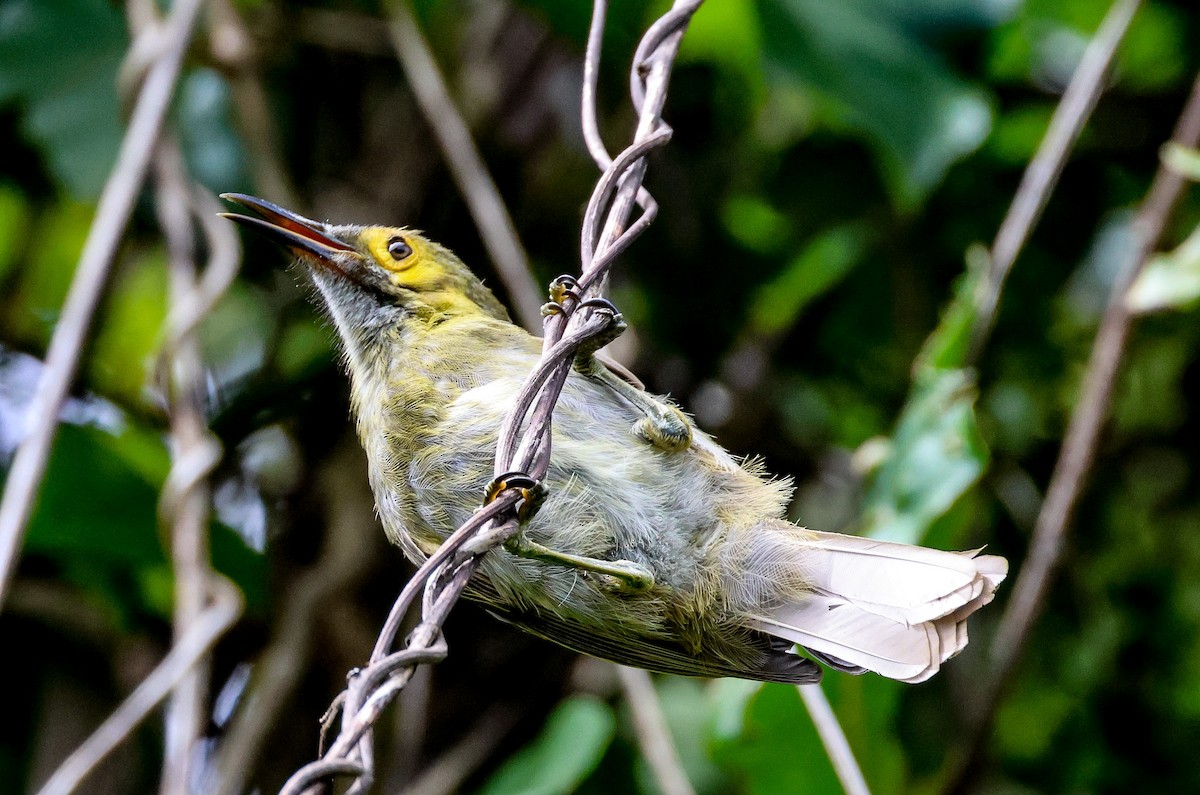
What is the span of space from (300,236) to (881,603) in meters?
1.52

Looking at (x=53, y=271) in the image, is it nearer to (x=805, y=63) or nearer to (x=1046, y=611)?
(x=805, y=63)

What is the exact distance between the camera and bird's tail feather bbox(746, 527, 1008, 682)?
7.02 ft

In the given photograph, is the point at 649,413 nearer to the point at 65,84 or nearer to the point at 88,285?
the point at 88,285

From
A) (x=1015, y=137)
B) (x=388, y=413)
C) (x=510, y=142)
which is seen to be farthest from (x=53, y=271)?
(x=1015, y=137)

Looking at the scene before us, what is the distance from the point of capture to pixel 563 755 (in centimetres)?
321

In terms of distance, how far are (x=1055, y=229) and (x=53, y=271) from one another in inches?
141

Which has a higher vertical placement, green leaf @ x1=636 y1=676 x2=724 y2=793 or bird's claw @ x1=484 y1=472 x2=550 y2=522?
green leaf @ x1=636 y1=676 x2=724 y2=793

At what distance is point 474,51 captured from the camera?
177 inches

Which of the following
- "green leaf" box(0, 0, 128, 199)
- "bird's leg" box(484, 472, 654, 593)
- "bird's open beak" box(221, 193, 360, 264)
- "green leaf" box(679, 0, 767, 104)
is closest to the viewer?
"bird's leg" box(484, 472, 654, 593)

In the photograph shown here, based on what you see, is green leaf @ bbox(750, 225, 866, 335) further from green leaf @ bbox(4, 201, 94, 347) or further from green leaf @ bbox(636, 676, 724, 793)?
green leaf @ bbox(4, 201, 94, 347)

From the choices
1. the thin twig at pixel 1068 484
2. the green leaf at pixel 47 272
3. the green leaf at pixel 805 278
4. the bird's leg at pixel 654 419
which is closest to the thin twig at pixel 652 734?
the bird's leg at pixel 654 419

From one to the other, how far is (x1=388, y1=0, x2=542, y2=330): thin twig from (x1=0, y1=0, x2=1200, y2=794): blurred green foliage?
0.18 meters

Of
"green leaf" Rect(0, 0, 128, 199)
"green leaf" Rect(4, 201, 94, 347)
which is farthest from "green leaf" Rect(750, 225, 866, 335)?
"green leaf" Rect(4, 201, 94, 347)

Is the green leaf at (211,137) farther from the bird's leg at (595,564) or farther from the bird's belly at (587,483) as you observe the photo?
the bird's leg at (595,564)
